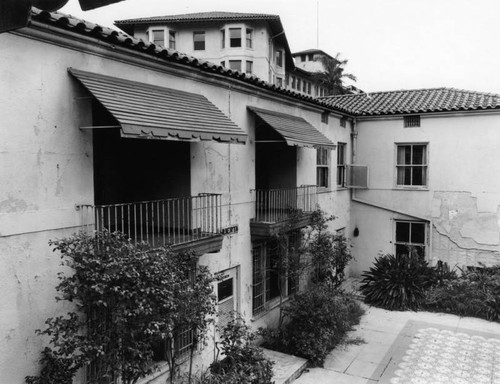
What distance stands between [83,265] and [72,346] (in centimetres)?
92

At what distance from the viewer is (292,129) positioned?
1068cm

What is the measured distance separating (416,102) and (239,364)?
1290 centimetres

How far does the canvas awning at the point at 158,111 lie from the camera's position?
5.95 m

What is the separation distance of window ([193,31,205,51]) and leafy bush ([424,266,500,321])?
116 feet

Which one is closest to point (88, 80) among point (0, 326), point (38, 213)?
point (38, 213)

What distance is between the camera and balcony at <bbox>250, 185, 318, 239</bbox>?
10.3 meters

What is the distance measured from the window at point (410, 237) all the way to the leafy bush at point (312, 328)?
6229 mm

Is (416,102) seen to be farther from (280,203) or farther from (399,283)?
(280,203)

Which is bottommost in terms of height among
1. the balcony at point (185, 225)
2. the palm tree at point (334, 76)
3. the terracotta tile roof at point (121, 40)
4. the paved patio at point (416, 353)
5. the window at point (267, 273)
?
the paved patio at point (416, 353)

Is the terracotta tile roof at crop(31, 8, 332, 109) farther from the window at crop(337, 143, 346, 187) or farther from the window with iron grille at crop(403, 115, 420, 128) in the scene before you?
the window with iron grille at crop(403, 115, 420, 128)

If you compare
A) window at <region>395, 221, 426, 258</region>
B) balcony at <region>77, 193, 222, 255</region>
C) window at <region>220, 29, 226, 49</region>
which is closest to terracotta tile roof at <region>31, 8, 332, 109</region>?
balcony at <region>77, 193, 222, 255</region>

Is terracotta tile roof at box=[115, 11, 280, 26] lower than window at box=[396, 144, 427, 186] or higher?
higher

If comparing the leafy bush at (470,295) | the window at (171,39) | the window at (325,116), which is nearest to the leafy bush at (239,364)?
the leafy bush at (470,295)

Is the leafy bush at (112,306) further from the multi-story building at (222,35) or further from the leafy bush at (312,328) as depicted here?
the multi-story building at (222,35)
